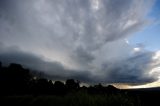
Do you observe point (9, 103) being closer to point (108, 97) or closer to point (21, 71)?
point (108, 97)

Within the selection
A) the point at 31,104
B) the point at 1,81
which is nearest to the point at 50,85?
the point at 1,81

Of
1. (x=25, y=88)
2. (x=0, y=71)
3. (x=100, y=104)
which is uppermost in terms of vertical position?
(x=0, y=71)

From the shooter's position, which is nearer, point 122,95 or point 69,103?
point 122,95

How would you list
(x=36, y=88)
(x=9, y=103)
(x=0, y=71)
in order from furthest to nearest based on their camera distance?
(x=0, y=71) < (x=36, y=88) < (x=9, y=103)

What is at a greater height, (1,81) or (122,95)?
(1,81)

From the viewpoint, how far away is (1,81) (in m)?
71.1

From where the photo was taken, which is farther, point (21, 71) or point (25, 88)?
point (21, 71)

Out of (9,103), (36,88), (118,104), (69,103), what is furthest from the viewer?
(36,88)

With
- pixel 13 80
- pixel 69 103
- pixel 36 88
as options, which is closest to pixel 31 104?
pixel 69 103

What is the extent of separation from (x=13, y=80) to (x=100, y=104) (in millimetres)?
62547

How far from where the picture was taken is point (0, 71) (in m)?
76.0

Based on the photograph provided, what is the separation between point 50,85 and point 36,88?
8002mm

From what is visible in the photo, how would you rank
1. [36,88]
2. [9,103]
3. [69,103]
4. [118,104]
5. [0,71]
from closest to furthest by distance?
[118,104] → [69,103] → [9,103] → [36,88] → [0,71]

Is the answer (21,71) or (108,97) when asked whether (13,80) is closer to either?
(21,71)
